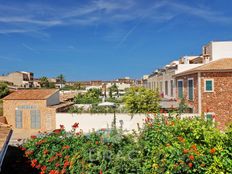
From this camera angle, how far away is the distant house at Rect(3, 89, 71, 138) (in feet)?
95.8

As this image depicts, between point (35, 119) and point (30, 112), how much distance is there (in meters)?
1.04

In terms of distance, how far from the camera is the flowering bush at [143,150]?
25.0 ft

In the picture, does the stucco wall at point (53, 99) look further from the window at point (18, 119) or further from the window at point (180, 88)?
the window at point (180, 88)

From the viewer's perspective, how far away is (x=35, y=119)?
2980 centimetres

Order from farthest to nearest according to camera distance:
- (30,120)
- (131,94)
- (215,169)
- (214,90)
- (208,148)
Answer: (30,120)
(131,94)
(214,90)
(208,148)
(215,169)

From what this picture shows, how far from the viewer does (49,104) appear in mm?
30453

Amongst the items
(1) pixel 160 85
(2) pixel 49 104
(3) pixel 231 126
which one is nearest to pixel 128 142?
(3) pixel 231 126

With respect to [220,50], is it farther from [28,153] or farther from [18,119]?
[28,153]

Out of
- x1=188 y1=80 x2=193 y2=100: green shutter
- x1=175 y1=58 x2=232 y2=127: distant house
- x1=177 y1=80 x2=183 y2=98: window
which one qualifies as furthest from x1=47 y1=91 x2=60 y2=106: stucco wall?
x1=175 y1=58 x2=232 y2=127: distant house

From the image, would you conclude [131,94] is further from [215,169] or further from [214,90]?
[215,169]

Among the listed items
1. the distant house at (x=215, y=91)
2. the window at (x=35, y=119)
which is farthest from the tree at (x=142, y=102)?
the window at (x=35, y=119)

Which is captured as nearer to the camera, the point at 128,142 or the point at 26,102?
the point at 128,142

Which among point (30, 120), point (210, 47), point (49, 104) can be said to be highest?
point (210, 47)

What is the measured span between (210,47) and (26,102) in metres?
23.7
